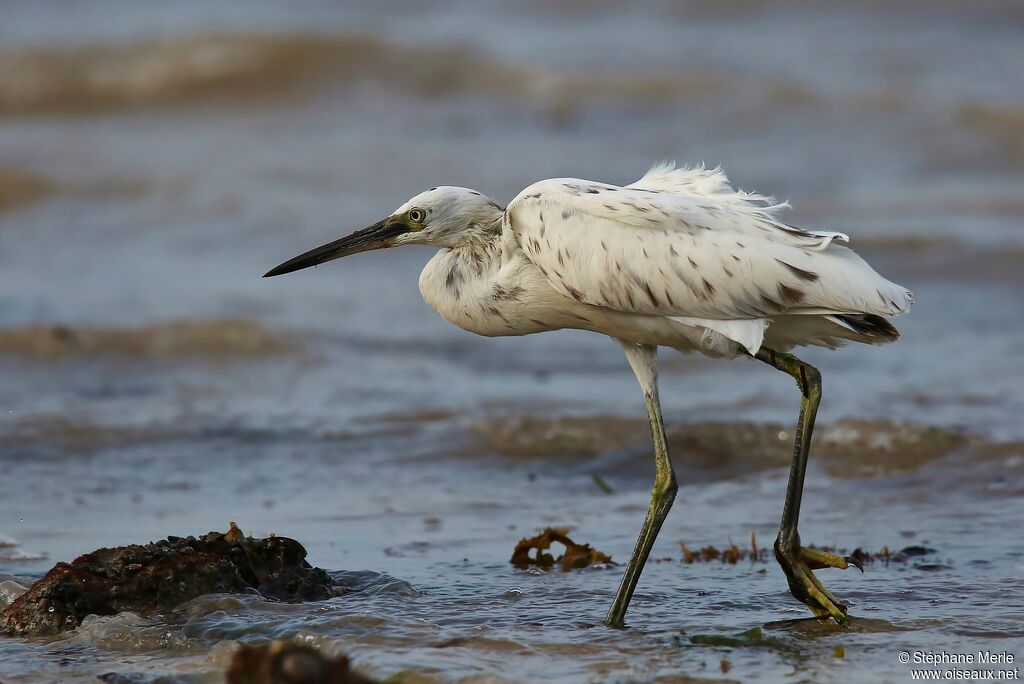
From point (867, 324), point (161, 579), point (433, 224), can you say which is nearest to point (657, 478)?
point (867, 324)

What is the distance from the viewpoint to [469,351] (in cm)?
1199

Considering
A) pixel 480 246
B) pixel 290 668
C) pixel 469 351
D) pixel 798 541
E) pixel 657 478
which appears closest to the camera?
pixel 290 668

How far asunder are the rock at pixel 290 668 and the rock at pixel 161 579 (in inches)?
74.8

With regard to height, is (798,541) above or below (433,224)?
below

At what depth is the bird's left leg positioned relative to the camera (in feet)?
18.7

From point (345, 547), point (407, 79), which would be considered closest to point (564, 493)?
point (345, 547)

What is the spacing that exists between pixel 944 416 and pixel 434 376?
390cm

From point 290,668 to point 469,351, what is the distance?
8237mm

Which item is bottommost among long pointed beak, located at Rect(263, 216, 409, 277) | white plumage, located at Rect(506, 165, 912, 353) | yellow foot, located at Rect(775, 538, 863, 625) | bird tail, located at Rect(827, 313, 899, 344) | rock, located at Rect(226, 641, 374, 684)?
rock, located at Rect(226, 641, 374, 684)

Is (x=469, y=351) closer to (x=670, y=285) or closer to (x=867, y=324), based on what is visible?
(x=670, y=285)

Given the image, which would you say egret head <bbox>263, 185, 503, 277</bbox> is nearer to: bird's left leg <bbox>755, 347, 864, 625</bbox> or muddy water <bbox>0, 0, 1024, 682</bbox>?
bird's left leg <bbox>755, 347, 864, 625</bbox>

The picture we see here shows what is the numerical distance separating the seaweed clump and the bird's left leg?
1.06 m

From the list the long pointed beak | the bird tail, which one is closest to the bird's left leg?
the bird tail

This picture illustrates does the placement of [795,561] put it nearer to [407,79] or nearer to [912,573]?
[912,573]
